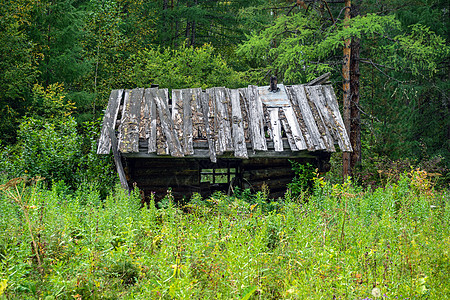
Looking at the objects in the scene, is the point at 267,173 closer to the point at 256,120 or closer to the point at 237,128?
the point at 256,120

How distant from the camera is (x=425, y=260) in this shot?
405 centimetres

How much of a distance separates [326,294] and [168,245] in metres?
1.76

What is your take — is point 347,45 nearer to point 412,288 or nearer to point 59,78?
point 412,288

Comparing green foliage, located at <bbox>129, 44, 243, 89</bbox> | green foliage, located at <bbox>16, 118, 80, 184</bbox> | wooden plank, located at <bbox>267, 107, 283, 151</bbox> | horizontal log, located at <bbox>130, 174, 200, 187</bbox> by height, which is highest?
green foliage, located at <bbox>129, 44, 243, 89</bbox>

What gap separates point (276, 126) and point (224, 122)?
127 cm

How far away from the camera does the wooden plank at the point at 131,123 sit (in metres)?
8.37

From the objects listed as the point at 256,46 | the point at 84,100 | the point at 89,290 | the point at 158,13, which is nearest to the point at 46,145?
the point at 84,100

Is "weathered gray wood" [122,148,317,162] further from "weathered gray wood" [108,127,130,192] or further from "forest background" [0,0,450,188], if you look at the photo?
"forest background" [0,0,450,188]

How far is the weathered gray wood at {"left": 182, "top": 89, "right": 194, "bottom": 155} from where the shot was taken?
27.9ft

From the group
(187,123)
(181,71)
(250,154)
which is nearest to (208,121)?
(187,123)

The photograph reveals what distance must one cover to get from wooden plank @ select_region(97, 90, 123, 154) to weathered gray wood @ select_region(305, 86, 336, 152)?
502 cm

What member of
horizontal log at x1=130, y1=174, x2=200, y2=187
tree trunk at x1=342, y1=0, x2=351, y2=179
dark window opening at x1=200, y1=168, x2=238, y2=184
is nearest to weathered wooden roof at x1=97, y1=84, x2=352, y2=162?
horizontal log at x1=130, y1=174, x2=200, y2=187

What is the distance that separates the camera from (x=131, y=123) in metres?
8.89

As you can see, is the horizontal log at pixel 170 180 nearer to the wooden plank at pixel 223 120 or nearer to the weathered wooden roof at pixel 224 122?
the weathered wooden roof at pixel 224 122
